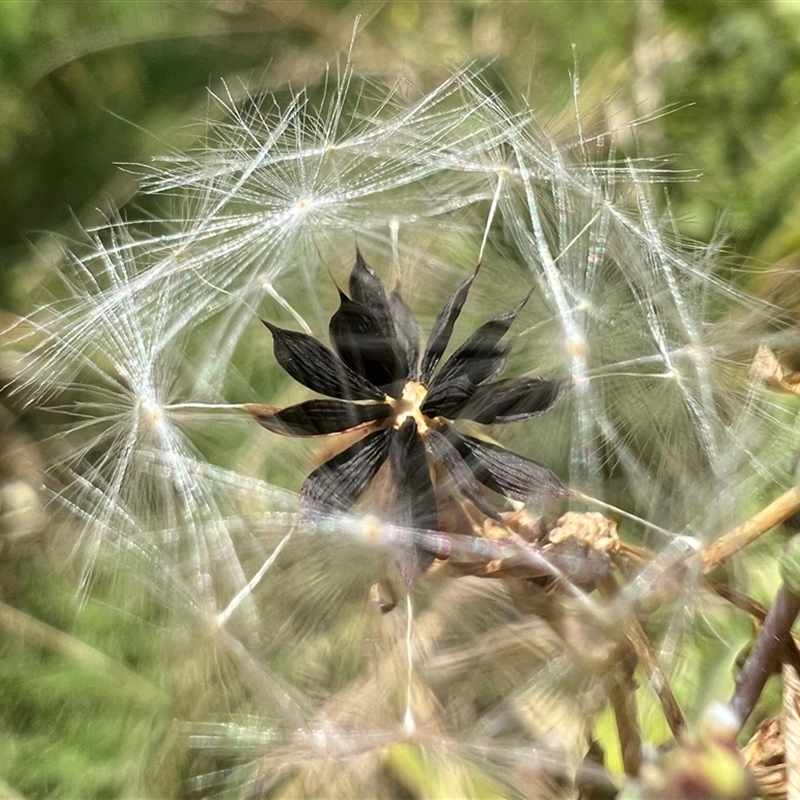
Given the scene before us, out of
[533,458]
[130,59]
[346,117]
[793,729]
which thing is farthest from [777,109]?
[130,59]

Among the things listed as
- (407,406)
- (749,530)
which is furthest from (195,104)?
(749,530)

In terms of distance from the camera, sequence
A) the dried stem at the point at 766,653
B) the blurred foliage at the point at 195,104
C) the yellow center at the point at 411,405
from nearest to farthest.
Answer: the dried stem at the point at 766,653 < the yellow center at the point at 411,405 < the blurred foliage at the point at 195,104

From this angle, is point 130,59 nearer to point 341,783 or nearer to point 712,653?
point 341,783

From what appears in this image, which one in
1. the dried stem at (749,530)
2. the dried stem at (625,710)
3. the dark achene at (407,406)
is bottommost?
the dried stem at (625,710)

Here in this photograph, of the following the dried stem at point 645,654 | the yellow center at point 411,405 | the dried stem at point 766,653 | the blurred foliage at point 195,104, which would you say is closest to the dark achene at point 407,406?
the yellow center at point 411,405

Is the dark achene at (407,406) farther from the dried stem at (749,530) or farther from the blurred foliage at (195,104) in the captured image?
the blurred foliage at (195,104)

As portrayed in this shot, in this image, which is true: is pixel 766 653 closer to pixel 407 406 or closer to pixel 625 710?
pixel 625 710

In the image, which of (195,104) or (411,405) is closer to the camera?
(411,405)
